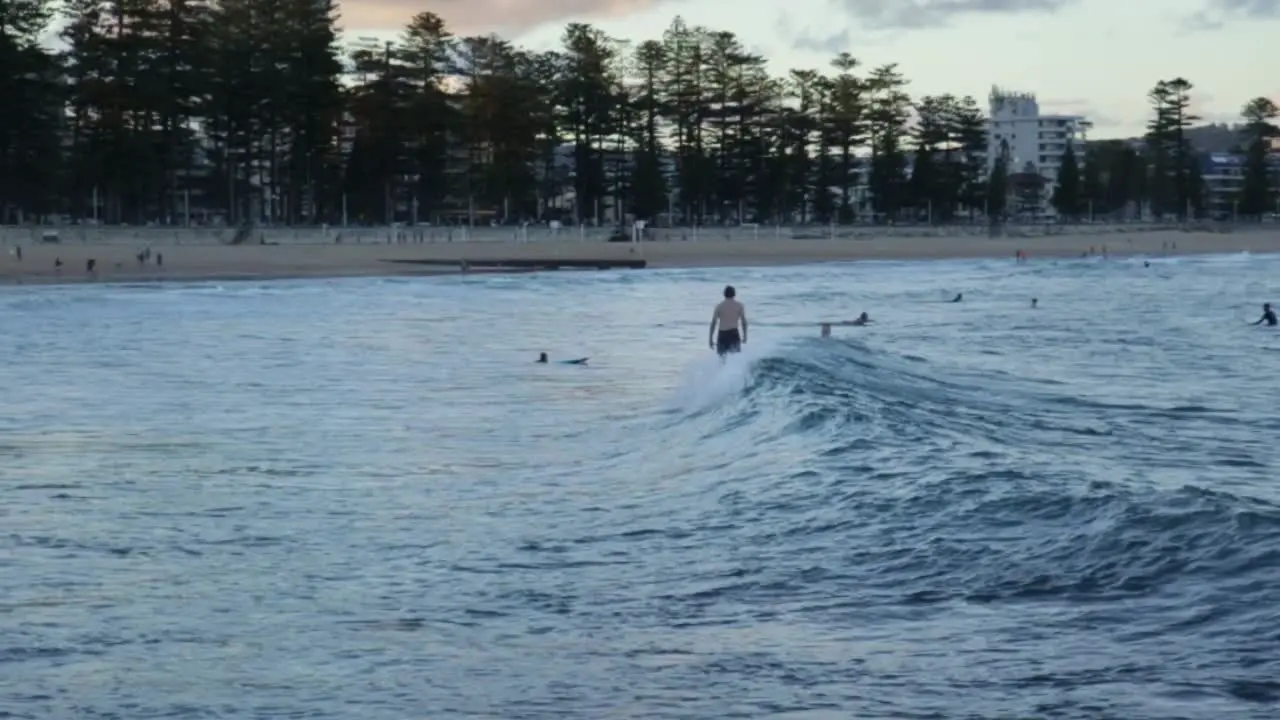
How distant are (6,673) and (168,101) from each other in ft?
216

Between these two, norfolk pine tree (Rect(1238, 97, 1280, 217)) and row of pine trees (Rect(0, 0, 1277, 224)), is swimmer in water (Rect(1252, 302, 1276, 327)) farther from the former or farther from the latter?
norfolk pine tree (Rect(1238, 97, 1280, 217))

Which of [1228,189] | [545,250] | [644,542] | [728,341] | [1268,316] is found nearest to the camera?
[644,542]

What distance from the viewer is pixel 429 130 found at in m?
80.6

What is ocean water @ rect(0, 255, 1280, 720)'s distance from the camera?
290 inches

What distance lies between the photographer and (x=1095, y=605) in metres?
8.62

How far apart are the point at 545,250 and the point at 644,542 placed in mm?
65184

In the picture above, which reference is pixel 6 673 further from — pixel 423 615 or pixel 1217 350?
pixel 1217 350

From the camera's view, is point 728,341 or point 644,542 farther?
point 728,341

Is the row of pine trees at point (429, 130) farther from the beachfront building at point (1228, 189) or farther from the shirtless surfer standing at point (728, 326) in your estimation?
the shirtless surfer standing at point (728, 326)

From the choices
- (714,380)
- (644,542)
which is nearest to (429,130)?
(714,380)

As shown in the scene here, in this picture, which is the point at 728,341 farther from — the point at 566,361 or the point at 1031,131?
the point at 1031,131

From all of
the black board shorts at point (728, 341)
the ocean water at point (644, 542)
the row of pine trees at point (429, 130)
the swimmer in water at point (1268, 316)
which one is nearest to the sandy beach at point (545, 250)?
the row of pine trees at point (429, 130)

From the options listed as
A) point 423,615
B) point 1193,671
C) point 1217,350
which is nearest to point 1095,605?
point 1193,671

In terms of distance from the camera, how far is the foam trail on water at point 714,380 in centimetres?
1873
